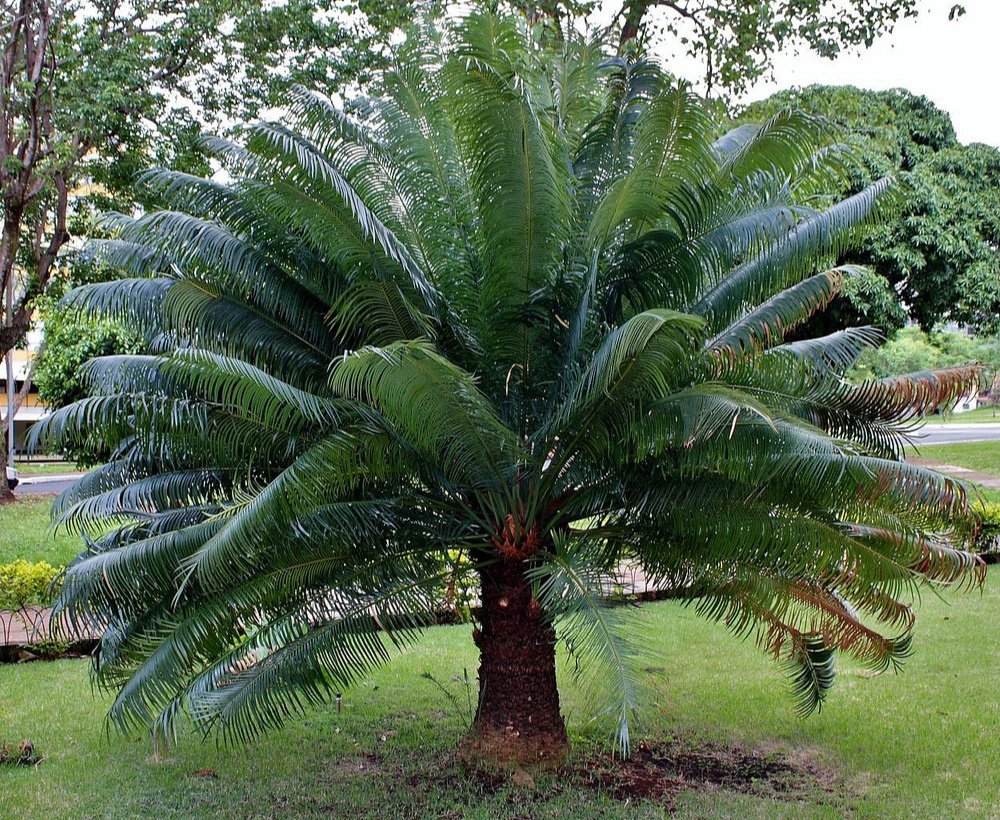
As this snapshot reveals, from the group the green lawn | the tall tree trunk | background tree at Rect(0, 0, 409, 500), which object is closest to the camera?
background tree at Rect(0, 0, 409, 500)

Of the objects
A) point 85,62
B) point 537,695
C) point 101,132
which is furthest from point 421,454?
point 85,62

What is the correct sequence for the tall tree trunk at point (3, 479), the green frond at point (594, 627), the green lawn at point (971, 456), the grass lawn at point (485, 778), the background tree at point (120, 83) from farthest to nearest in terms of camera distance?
the green lawn at point (971, 456) < the tall tree trunk at point (3, 479) < the background tree at point (120, 83) < the grass lawn at point (485, 778) < the green frond at point (594, 627)

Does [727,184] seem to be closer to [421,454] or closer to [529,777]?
[421,454]

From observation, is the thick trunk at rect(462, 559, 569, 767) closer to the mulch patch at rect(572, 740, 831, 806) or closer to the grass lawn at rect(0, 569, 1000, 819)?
the grass lawn at rect(0, 569, 1000, 819)

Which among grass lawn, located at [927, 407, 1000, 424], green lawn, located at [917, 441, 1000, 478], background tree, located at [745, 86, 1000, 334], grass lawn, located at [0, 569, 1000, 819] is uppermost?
background tree, located at [745, 86, 1000, 334]

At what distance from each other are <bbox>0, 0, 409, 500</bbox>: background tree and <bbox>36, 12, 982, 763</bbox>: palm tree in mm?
6603

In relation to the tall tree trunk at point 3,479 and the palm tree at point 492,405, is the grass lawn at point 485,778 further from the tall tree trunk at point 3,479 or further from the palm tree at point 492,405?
the tall tree trunk at point 3,479

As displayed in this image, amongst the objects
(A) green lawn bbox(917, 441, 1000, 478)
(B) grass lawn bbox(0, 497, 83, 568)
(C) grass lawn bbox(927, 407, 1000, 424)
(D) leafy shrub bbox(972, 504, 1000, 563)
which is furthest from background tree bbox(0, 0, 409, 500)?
(C) grass lawn bbox(927, 407, 1000, 424)

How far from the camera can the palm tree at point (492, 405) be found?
17.0 feet

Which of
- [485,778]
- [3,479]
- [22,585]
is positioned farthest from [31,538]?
[485,778]

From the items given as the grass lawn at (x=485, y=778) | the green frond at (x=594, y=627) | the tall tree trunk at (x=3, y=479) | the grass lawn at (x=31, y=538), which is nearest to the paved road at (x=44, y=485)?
the tall tree trunk at (x=3, y=479)

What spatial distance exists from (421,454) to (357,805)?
2.21 m

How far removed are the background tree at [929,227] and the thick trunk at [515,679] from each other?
13.2 m

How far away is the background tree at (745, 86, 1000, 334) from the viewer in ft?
59.3
